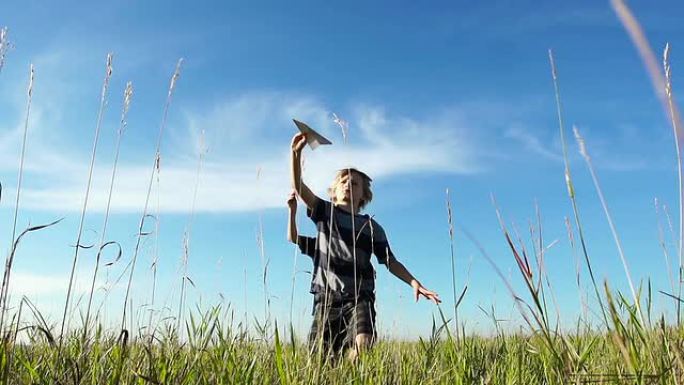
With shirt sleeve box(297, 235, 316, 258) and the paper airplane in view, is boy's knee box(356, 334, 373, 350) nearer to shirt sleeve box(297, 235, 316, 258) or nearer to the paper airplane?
shirt sleeve box(297, 235, 316, 258)

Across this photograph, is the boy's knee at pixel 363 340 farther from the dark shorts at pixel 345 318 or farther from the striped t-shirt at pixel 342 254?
the striped t-shirt at pixel 342 254

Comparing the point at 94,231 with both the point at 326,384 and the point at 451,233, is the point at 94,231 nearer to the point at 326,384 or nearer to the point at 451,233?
the point at 326,384

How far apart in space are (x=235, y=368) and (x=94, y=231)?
3.43ft

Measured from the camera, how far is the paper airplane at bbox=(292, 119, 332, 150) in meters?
3.75

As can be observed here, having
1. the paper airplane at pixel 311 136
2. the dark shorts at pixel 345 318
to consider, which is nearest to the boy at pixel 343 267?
the dark shorts at pixel 345 318

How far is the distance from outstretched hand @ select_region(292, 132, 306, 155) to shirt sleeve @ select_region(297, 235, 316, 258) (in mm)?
890

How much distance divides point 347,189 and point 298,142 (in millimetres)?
1137

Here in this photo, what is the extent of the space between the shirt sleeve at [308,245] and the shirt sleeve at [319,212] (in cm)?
17

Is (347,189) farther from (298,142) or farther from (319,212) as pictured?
(298,142)

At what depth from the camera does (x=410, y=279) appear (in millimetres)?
4582

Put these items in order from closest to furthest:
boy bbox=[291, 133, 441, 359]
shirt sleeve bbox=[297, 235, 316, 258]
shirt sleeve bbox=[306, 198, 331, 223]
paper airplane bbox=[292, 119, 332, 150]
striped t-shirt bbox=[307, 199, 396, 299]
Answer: paper airplane bbox=[292, 119, 332, 150] → boy bbox=[291, 133, 441, 359] → striped t-shirt bbox=[307, 199, 396, 299] → shirt sleeve bbox=[297, 235, 316, 258] → shirt sleeve bbox=[306, 198, 331, 223]

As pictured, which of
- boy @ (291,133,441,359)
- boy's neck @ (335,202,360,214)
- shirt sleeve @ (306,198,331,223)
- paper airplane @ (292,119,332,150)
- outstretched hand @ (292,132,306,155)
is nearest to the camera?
paper airplane @ (292,119,332,150)

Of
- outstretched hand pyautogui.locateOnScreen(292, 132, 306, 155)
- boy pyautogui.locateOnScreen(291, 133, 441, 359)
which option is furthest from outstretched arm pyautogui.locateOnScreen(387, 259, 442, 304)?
outstretched hand pyautogui.locateOnScreen(292, 132, 306, 155)

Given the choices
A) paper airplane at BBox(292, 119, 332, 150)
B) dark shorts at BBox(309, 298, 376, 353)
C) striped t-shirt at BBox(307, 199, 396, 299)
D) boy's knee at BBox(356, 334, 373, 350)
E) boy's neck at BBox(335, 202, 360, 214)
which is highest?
paper airplane at BBox(292, 119, 332, 150)
